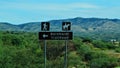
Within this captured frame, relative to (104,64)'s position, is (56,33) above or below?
above

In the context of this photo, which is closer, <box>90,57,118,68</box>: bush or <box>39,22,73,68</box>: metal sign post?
<box>39,22,73,68</box>: metal sign post

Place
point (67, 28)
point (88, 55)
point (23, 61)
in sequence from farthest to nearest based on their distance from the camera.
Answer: point (88, 55), point (23, 61), point (67, 28)

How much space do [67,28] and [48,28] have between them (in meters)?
0.84

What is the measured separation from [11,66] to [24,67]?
1.32 metres

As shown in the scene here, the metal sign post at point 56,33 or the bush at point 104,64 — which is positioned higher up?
the metal sign post at point 56,33

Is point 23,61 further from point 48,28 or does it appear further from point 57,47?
point 48,28

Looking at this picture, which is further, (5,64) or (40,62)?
(40,62)

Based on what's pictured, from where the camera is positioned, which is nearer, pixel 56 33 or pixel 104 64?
pixel 56 33

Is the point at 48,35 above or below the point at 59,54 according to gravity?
above

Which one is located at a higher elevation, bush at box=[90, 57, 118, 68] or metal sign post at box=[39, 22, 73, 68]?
metal sign post at box=[39, 22, 73, 68]

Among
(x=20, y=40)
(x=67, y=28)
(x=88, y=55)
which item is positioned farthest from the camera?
(x=20, y=40)

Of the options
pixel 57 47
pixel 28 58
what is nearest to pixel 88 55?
pixel 57 47

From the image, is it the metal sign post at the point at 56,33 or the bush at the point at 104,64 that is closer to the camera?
the metal sign post at the point at 56,33

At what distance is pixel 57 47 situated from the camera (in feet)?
220
